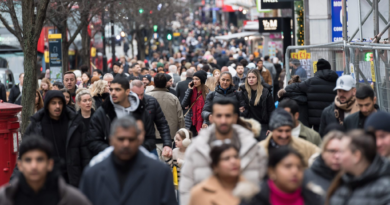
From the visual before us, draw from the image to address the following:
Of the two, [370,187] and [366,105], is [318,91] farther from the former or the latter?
Result: [370,187]

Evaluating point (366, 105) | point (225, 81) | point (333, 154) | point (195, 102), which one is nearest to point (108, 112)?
point (366, 105)

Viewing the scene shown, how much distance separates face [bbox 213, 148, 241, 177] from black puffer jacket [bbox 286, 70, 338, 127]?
591 cm

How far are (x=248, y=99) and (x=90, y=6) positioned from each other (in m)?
13.0

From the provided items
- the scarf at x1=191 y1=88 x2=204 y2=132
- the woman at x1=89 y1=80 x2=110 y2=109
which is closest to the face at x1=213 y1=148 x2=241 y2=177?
the woman at x1=89 y1=80 x2=110 y2=109

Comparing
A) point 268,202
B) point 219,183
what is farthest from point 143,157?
point 268,202

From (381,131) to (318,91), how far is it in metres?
5.46

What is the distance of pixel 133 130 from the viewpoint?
208 inches

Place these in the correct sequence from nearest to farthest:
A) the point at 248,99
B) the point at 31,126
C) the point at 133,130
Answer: the point at 133,130
the point at 31,126
the point at 248,99

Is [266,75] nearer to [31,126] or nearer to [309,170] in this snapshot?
[31,126]

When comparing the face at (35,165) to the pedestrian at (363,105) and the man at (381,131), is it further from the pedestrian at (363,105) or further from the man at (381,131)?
the pedestrian at (363,105)

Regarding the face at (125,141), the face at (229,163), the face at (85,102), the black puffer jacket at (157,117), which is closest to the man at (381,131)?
the face at (229,163)

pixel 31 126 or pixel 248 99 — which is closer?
pixel 31 126

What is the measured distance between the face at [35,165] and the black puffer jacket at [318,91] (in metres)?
6.45

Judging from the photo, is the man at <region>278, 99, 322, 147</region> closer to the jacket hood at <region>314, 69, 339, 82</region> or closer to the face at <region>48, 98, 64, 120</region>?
the face at <region>48, 98, 64, 120</region>
